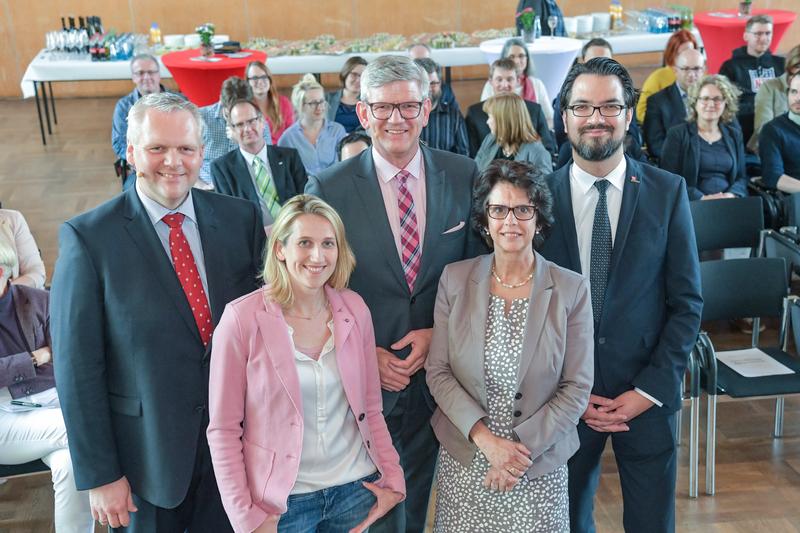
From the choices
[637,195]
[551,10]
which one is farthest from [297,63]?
[637,195]

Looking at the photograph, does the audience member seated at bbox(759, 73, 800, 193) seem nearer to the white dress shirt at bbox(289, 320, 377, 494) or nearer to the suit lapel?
the white dress shirt at bbox(289, 320, 377, 494)

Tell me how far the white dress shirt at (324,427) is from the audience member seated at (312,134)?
12.7 ft

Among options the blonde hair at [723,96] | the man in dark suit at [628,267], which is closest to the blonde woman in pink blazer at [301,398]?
the man in dark suit at [628,267]

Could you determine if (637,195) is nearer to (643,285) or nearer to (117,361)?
(643,285)

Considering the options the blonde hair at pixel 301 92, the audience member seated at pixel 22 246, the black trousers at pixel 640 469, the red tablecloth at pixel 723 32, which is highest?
the red tablecloth at pixel 723 32

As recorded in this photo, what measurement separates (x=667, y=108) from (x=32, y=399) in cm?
513

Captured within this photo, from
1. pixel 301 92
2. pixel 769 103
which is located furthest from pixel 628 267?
pixel 769 103

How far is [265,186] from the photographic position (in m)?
5.22

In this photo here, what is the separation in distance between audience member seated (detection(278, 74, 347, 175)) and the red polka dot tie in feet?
12.2

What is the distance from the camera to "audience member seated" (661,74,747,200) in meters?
5.68

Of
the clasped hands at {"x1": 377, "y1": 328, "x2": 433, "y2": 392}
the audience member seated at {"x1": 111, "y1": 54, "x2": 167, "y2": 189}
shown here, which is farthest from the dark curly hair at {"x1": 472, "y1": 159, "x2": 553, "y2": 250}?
the audience member seated at {"x1": 111, "y1": 54, "x2": 167, "y2": 189}

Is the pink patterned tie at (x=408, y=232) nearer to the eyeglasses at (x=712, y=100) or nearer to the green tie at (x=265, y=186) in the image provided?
the green tie at (x=265, y=186)

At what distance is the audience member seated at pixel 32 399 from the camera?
3.32m

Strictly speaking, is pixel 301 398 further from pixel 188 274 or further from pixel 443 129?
pixel 443 129
